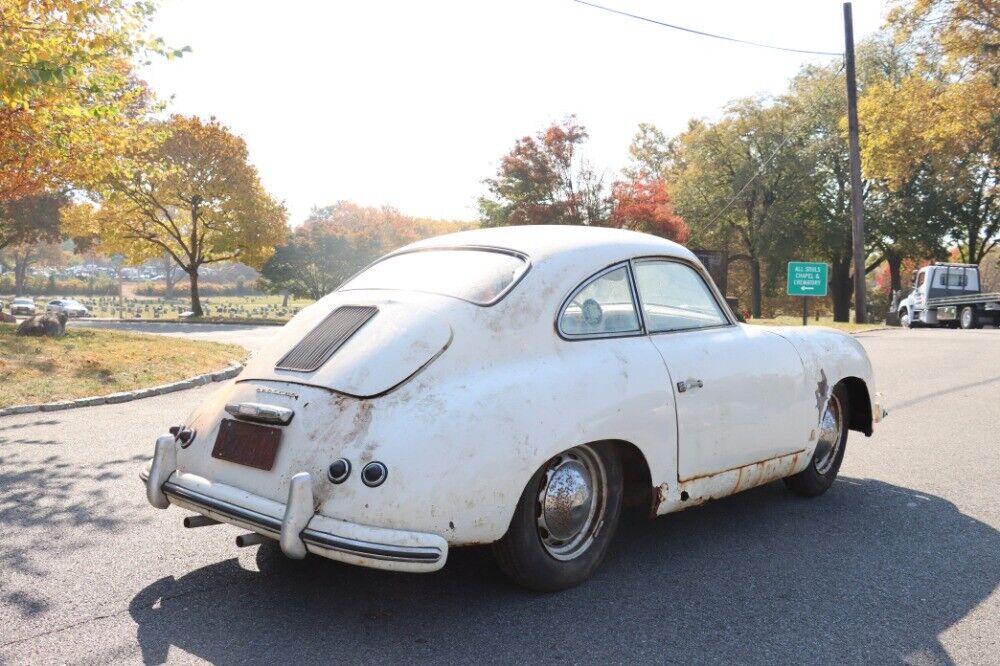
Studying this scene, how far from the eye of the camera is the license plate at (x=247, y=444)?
139 inches

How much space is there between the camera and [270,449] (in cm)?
353

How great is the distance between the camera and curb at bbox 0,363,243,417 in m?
9.77

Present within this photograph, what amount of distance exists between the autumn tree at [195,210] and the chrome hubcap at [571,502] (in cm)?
3851

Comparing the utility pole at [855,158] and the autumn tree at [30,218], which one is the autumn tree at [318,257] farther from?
the utility pole at [855,158]

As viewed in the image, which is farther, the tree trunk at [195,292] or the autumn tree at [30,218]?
the tree trunk at [195,292]

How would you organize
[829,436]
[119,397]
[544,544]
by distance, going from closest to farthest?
1. [544,544]
2. [829,436]
3. [119,397]

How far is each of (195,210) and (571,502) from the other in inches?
1611

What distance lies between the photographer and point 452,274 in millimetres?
4098

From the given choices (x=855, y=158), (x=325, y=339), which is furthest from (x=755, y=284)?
(x=325, y=339)

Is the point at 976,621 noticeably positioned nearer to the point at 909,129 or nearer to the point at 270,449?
the point at 270,449

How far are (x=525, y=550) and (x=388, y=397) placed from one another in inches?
34.4

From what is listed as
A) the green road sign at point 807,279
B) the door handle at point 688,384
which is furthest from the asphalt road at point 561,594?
the green road sign at point 807,279

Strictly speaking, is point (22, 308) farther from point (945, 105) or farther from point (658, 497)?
point (658, 497)

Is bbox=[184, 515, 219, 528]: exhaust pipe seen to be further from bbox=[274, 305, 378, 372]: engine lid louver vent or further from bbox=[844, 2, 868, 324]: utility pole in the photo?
bbox=[844, 2, 868, 324]: utility pole
